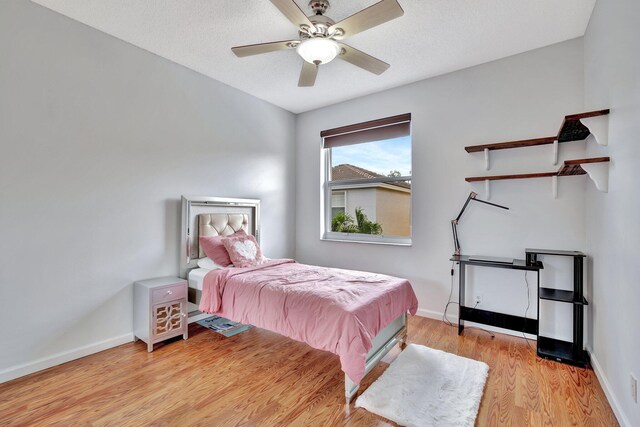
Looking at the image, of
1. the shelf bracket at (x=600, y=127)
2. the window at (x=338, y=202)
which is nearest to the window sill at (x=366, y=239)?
the window at (x=338, y=202)

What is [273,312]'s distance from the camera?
7.57 feet

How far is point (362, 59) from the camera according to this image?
2.42 m

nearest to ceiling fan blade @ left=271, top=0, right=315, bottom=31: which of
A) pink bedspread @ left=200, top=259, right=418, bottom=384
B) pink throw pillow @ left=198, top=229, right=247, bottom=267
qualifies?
pink bedspread @ left=200, top=259, right=418, bottom=384

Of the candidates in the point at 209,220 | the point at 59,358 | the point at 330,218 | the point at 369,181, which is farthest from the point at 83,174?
the point at 369,181

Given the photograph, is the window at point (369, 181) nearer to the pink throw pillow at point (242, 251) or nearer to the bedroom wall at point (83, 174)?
the pink throw pillow at point (242, 251)

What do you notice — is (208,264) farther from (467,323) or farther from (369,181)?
(467,323)

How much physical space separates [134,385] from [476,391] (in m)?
2.39

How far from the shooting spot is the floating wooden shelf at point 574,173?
1978 mm

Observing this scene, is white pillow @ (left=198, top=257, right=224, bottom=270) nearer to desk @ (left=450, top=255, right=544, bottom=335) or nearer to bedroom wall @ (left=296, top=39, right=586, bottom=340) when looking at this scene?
bedroom wall @ (left=296, top=39, right=586, bottom=340)

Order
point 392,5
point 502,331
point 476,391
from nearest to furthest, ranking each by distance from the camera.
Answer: point 392,5
point 476,391
point 502,331

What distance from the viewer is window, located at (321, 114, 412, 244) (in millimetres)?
3846

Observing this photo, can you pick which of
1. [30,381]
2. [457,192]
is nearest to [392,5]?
[457,192]

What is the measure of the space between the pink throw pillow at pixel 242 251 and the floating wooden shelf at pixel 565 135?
2532 mm

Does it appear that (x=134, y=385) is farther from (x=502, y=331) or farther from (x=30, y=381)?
(x=502, y=331)
